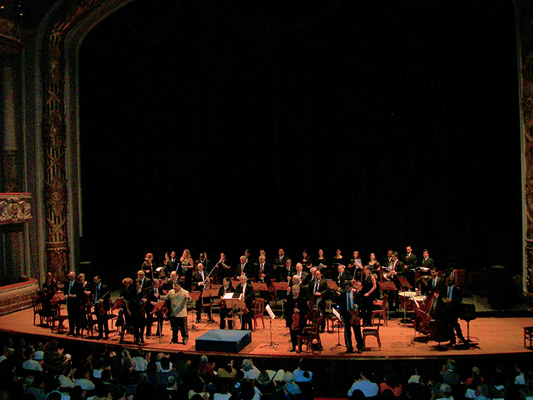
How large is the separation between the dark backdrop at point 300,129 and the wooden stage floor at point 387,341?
4.22m

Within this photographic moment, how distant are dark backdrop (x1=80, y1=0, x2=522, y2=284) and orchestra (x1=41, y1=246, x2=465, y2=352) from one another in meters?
2.80

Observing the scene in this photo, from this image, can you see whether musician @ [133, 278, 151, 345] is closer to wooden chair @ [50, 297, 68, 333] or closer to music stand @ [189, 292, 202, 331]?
music stand @ [189, 292, 202, 331]

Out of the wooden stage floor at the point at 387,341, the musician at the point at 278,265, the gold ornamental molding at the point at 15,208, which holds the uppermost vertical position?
the gold ornamental molding at the point at 15,208

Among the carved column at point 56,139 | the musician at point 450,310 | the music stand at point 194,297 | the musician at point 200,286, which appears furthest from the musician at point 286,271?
the carved column at point 56,139

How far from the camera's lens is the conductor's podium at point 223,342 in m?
12.0

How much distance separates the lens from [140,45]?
19.8 metres

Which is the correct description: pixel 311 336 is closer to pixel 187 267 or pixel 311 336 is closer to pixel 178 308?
pixel 178 308

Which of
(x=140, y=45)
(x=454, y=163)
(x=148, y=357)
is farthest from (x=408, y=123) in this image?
(x=148, y=357)

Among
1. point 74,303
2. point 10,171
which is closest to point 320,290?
point 74,303

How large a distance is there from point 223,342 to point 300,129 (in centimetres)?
936

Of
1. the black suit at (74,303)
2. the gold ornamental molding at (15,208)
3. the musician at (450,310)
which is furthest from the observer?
the gold ornamental molding at (15,208)

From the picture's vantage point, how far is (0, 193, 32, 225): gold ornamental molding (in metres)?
16.8

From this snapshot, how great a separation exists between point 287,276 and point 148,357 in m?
6.16

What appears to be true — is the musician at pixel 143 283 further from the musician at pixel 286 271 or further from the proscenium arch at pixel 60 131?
the proscenium arch at pixel 60 131
